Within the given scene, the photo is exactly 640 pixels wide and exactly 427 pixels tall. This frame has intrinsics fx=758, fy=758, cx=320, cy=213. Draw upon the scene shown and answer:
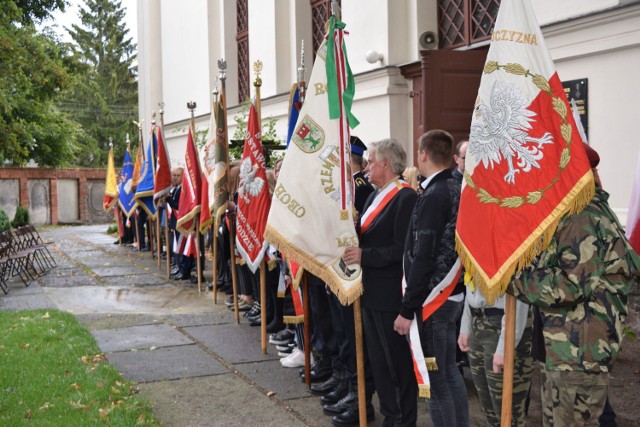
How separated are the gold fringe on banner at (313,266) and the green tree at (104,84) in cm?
4806

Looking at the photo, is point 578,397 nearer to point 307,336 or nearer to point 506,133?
point 506,133

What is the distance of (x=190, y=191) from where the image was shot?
11266 mm

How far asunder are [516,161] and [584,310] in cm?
83

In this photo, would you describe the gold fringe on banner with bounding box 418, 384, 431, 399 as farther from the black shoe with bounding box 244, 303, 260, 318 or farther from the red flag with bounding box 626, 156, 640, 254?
the black shoe with bounding box 244, 303, 260, 318

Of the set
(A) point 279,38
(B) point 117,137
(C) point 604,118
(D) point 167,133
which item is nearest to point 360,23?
(A) point 279,38

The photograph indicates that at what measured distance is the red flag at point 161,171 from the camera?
13734 mm

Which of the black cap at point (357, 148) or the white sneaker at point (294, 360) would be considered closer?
the black cap at point (357, 148)

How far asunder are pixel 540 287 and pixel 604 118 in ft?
16.5

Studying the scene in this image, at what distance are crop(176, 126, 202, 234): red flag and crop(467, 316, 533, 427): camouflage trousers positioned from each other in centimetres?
719

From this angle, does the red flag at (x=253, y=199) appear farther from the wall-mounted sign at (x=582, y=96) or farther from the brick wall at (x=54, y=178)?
the brick wall at (x=54, y=178)

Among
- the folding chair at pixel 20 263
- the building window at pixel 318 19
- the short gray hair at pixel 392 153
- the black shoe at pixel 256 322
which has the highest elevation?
the building window at pixel 318 19

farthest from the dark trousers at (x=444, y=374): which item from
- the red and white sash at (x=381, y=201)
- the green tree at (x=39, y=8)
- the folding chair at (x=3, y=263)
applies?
the green tree at (x=39, y=8)

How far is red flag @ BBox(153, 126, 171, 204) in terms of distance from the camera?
45.1ft

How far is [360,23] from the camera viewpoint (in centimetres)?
1246
